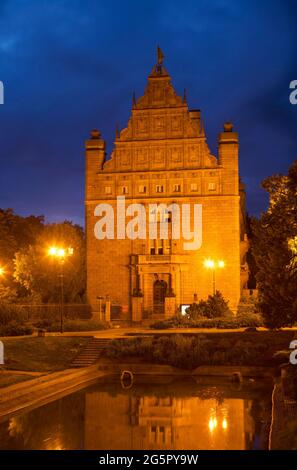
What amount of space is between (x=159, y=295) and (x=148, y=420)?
2907 cm

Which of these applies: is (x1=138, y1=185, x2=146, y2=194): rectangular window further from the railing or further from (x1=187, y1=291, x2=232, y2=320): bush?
(x1=187, y1=291, x2=232, y2=320): bush

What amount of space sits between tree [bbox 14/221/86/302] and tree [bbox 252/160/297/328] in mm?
29751

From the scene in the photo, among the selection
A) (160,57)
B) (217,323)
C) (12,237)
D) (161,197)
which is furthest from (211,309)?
(12,237)

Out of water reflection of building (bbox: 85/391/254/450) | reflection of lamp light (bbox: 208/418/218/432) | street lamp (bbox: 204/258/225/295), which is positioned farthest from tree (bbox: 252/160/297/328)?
street lamp (bbox: 204/258/225/295)

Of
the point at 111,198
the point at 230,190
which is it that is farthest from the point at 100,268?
the point at 230,190

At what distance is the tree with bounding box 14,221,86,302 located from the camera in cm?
5041

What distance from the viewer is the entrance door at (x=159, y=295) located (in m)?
46.6

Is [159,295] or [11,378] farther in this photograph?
[159,295]

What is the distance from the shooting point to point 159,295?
46781mm

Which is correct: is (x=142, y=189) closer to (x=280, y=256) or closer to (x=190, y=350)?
(x=190, y=350)

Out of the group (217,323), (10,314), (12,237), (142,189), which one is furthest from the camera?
(12,237)

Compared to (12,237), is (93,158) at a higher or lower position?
higher

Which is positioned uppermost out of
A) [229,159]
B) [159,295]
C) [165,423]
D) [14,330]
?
[229,159]
